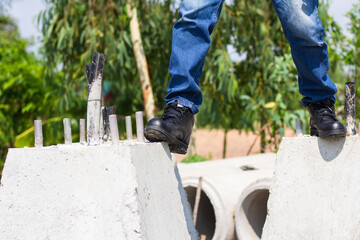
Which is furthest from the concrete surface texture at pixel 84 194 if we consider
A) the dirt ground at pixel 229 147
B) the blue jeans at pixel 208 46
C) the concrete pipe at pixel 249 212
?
the dirt ground at pixel 229 147

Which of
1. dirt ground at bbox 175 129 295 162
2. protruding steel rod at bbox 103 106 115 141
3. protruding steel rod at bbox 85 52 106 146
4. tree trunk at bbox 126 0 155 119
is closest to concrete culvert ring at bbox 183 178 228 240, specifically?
protruding steel rod at bbox 103 106 115 141

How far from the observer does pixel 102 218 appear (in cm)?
161

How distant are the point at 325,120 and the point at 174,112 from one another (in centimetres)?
63

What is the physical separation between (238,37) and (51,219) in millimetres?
4360

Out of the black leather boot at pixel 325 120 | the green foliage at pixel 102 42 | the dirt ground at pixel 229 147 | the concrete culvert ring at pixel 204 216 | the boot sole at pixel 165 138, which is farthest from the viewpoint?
the dirt ground at pixel 229 147

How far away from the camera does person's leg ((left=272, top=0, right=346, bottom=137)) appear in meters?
1.90

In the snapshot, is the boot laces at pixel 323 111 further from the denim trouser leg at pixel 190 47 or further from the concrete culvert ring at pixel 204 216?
the concrete culvert ring at pixel 204 216

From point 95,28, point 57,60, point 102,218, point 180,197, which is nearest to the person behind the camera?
point 102,218

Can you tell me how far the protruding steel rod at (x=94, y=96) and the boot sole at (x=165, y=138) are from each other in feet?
0.64

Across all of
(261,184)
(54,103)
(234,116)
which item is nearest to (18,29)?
(54,103)

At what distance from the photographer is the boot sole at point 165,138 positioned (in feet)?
5.68

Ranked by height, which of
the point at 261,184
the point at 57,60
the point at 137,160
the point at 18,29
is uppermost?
the point at 18,29

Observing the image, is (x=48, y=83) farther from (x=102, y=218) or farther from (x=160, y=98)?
(x=102, y=218)

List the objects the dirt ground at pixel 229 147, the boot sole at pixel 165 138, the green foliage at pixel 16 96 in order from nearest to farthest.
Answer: the boot sole at pixel 165 138 < the green foliage at pixel 16 96 < the dirt ground at pixel 229 147
